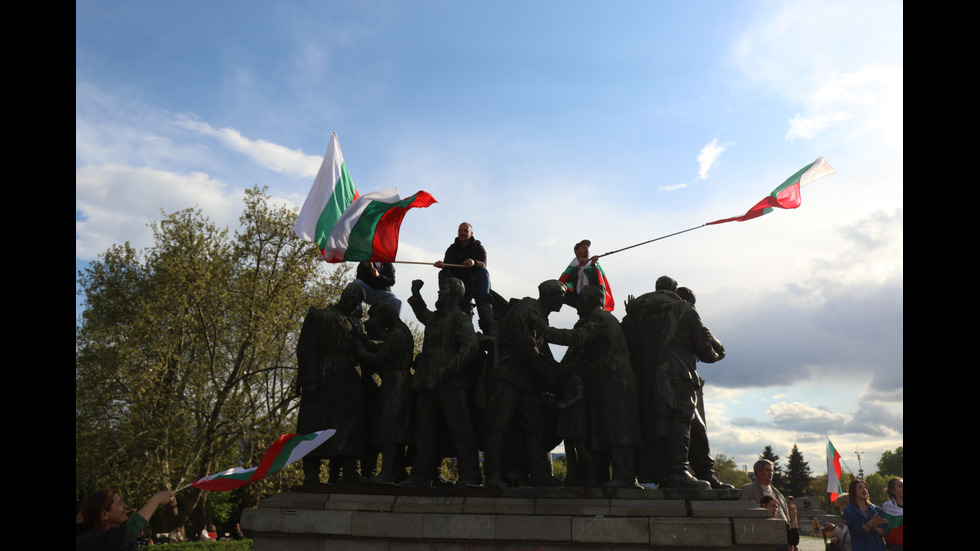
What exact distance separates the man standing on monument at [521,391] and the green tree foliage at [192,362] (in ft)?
47.9

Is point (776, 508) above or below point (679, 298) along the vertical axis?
below

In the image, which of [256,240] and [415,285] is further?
[256,240]

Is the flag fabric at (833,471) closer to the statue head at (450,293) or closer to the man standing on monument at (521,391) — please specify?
the man standing on monument at (521,391)

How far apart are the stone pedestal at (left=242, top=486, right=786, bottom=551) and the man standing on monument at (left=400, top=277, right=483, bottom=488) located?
41 cm

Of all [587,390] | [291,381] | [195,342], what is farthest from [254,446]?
[587,390]

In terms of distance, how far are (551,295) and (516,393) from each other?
124cm

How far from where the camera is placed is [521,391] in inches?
304

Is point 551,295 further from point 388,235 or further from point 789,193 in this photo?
point 789,193

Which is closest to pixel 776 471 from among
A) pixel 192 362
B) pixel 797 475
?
pixel 797 475

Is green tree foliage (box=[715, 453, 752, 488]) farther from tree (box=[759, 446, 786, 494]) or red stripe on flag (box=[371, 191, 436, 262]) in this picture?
red stripe on flag (box=[371, 191, 436, 262])

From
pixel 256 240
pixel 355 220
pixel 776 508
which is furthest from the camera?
pixel 256 240
